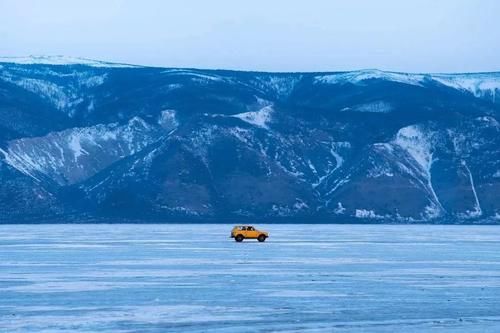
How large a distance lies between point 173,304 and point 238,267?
22.4 m

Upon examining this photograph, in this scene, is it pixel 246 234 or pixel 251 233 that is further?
pixel 251 233

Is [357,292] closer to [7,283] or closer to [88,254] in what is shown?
[7,283]

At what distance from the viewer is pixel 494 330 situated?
37.9 metres

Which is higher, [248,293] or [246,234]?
[248,293]

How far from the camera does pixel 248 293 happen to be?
50562 mm

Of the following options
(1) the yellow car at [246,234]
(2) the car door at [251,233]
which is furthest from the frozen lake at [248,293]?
(2) the car door at [251,233]

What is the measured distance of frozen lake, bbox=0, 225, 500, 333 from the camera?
39688mm

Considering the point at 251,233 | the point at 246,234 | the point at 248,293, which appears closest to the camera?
the point at 248,293

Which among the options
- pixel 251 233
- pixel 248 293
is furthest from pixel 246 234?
pixel 248 293

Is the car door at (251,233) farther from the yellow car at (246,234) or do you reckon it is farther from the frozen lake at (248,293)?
the frozen lake at (248,293)

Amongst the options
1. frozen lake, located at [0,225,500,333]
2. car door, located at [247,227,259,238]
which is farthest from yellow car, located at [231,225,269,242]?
frozen lake, located at [0,225,500,333]

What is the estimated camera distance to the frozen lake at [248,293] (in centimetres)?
3969

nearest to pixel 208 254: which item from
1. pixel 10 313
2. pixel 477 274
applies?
pixel 477 274

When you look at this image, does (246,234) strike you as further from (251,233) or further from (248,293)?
(248,293)
